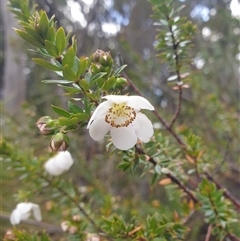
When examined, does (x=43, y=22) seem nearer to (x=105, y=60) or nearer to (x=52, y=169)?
(x=105, y=60)

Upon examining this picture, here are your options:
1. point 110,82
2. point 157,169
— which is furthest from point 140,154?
point 110,82

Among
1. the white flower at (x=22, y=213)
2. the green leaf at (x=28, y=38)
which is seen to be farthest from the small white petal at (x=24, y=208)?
the green leaf at (x=28, y=38)

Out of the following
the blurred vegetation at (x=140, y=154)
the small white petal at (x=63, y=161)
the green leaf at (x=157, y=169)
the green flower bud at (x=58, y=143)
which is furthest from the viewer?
the small white petal at (x=63, y=161)

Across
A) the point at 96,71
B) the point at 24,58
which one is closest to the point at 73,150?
the point at 96,71

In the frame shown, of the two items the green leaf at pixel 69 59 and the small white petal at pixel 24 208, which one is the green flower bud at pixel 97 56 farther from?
the small white petal at pixel 24 208

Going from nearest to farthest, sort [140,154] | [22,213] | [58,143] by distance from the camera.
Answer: [58,143] → [140,154] → [22,213]

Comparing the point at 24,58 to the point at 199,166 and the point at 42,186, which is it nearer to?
the point at 42,186
